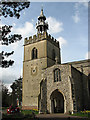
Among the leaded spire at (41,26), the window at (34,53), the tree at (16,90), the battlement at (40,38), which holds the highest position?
the leaded spire at (41,26)

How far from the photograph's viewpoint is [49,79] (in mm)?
24656

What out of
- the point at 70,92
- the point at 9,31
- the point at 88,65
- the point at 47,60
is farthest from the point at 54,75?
Answer: the point at 9,31

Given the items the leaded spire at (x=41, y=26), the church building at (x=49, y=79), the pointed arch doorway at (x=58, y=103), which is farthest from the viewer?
the leaded spire at (x=41, y=26)

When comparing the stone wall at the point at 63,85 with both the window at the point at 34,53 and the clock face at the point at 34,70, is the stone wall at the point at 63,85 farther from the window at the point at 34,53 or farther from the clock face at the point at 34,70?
the window at the point at 34,53

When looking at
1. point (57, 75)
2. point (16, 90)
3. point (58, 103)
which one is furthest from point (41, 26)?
point (16, 90)

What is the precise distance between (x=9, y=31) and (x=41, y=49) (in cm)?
2084

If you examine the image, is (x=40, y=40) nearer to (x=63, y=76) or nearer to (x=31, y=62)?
(x=31, y=62)

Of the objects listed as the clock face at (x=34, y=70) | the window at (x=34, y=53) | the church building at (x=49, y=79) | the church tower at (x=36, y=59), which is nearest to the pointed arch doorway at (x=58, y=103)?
the church building at (x=49, y=79)

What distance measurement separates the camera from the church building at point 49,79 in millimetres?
22859

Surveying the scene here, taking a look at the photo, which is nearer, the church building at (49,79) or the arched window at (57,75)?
the church building at (49,79)

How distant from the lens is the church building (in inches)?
900

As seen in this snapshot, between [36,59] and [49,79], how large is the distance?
27.4ft

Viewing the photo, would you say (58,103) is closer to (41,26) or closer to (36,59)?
(36,59)

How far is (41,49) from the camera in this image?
3181cm
